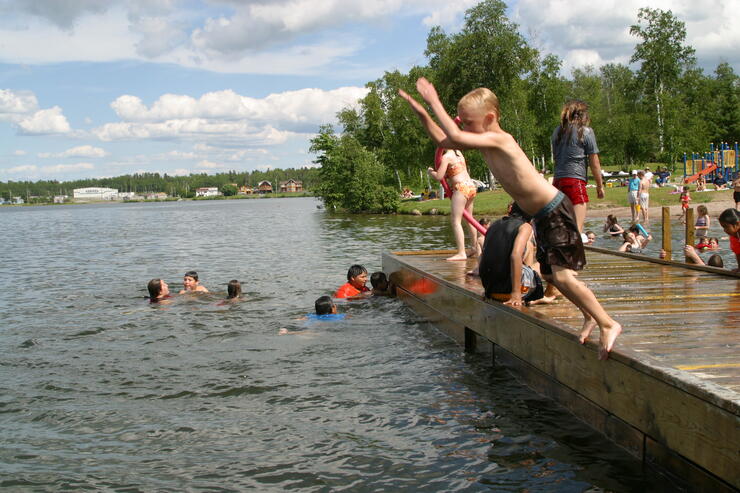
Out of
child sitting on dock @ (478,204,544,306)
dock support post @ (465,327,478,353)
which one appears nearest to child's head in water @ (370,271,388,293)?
dock support post @ (465,327,478,353)

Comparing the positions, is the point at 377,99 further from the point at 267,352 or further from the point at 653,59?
the point at 267,352

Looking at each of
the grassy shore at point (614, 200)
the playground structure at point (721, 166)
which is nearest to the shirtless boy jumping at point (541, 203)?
the grassy shore at point (614, 200)

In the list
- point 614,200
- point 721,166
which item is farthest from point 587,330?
point 721,166

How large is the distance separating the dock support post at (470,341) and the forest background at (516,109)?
45.1m

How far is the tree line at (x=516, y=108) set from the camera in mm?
52000

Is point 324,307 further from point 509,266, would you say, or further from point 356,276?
point 509,266

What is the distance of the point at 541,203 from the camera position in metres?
4.87

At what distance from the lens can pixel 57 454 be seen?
5953 mm

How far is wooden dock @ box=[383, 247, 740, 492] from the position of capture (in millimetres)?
3852

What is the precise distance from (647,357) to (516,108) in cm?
5398

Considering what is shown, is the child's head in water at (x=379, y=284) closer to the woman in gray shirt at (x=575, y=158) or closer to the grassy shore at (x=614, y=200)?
the woman in gray shirt at (x=575, y=158)

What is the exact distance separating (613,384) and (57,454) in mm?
4757

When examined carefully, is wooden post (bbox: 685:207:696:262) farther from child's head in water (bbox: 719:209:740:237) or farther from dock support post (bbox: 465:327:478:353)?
dock support post (bbox: 465:327:478:353)

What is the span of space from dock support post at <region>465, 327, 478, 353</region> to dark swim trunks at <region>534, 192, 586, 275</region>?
152 inches
